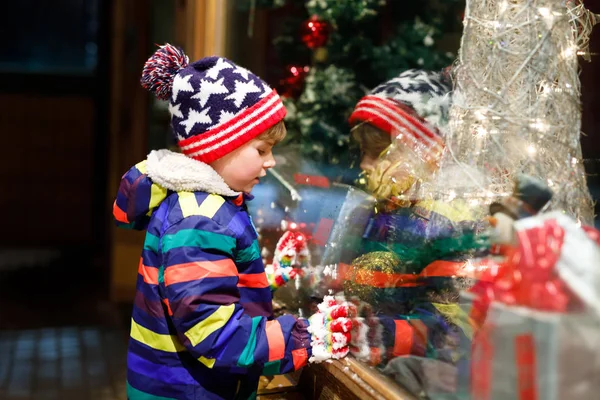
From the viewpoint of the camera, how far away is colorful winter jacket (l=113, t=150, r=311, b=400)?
142 cm

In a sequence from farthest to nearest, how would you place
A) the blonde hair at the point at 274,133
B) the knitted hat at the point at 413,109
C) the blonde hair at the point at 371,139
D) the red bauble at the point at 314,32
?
the red bauble at the point at 314,32, the blonde hair at the point at 371,139, the knitted hat at the point at 413,109, the blonde hair at the point at 274,133

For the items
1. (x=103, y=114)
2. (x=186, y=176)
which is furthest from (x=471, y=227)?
(x=103, y=114)

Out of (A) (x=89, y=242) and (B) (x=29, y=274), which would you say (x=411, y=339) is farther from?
(A) (x=89, y=242)

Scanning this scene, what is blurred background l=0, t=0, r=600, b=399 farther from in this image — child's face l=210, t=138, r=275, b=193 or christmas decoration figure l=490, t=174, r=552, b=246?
child's face l=210, t=138, r=275, b=193

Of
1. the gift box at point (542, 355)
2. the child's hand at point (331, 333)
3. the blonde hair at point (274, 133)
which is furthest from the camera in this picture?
the blonde hair at point (274, 133)

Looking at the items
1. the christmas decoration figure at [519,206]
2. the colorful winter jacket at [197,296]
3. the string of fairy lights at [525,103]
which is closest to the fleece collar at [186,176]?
the colorful winter jacket at [197,296]

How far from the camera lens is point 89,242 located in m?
6.47

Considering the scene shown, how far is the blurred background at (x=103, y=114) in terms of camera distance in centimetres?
300

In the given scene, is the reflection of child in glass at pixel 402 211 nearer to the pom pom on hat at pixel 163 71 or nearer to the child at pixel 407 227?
the child at pixel 407 227

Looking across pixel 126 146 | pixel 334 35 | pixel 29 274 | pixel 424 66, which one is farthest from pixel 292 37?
pixel 29 274

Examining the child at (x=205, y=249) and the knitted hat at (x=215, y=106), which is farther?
the knitted hat at (x=215, y=106)

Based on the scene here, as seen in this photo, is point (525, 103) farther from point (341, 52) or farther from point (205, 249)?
point (341, 52)

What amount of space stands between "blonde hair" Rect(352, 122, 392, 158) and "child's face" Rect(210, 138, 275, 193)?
0.50 m

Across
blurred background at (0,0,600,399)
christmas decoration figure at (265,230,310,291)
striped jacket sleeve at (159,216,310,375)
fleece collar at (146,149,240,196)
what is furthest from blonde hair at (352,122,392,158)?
striped jacket sleeve at (159,216,310,375)
